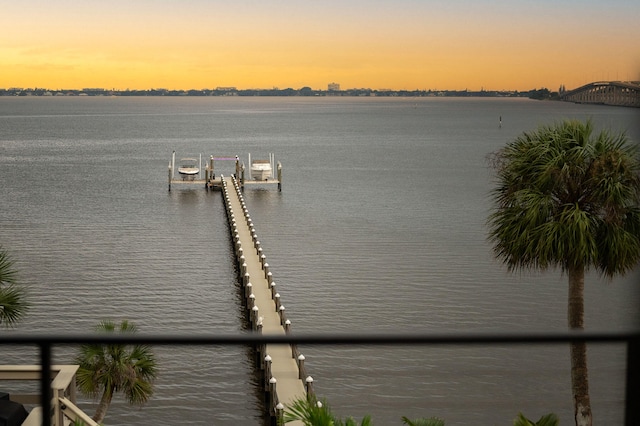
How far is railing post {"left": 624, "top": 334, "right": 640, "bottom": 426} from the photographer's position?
8.69 ft

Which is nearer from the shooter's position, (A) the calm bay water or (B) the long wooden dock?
(B) the long wooden dock

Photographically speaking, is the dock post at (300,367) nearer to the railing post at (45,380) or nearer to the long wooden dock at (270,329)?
the long wooden dock at (270,329)

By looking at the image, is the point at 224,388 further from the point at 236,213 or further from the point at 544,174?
the point at 236,213

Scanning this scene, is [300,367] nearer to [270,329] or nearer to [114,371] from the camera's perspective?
[270,329]

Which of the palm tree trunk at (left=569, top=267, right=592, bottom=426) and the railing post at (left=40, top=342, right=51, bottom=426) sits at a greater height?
the railing post at (left=40, top=342, right=51, bottom=426)

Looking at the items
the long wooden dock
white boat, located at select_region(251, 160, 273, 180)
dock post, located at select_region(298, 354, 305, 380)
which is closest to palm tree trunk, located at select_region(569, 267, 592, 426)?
the long wooden dock

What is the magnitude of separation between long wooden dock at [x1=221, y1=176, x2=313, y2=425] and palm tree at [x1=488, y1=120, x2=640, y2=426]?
5284mm

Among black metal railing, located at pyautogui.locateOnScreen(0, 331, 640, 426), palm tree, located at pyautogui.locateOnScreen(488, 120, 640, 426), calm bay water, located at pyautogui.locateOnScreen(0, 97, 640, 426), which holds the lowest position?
calm bay water, located at pyautogui.locateOnScreen(0, 97, 640, 426)

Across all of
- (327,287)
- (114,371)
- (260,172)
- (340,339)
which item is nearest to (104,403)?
(114,371)

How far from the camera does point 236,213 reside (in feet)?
160

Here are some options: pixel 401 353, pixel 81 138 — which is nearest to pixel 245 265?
pixel 401 353

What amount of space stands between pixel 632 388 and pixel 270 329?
72.6 feet

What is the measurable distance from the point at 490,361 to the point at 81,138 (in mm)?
118484

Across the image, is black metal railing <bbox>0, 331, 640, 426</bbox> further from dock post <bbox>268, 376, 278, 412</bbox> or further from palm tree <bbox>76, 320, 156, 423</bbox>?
dock post <bbox>268, 376, 278, 412</bbox>
